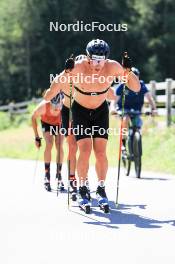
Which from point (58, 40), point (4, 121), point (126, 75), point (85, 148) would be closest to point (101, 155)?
point (85, 148)

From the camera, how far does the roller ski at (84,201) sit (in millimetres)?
8797

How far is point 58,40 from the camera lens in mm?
63594

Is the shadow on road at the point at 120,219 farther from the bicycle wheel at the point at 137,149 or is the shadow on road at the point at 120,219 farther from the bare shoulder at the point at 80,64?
the bicycle wheel at the point at 137,149

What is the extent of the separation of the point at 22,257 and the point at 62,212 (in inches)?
102

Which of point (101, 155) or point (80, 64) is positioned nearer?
point (80, 64)

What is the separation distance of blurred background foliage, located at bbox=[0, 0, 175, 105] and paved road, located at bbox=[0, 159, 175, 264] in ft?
168

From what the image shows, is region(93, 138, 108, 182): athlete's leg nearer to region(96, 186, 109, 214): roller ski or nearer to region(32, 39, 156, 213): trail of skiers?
region(32, 39, 156, 213): trail of skiers

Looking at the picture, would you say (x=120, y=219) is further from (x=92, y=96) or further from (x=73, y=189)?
(x=73, y=189)

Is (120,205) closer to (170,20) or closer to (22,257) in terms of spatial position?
(22,257)

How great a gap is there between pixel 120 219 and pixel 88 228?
73 centimetres

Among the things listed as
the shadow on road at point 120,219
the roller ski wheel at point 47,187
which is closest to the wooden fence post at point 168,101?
the roller ski wheel at point 47,187

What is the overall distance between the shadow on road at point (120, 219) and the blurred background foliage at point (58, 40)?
173 feet

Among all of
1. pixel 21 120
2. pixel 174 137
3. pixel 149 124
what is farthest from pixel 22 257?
pixel 21 120

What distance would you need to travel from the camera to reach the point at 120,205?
9.52 metres
